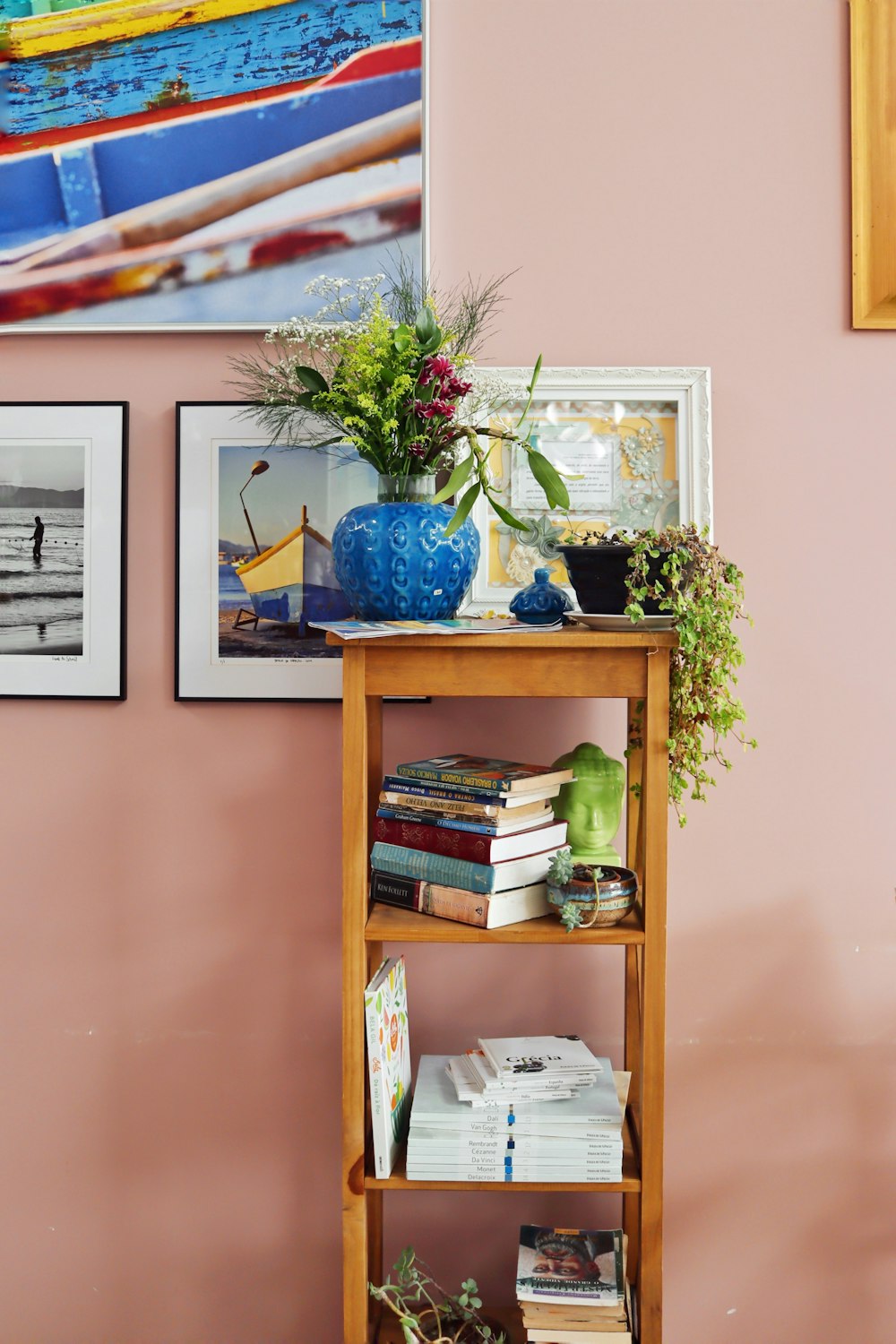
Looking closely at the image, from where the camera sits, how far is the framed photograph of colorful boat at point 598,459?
169cm

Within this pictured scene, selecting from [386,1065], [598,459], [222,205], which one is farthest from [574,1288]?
[222,205]

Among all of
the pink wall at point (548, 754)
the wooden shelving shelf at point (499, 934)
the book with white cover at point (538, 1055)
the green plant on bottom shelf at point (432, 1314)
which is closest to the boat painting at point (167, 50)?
the pink wall at point (548, 754)

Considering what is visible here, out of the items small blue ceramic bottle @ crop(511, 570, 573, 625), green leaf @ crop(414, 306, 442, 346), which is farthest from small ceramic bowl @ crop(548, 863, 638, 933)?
green leaf @ crop(414, 306, 442, 346)

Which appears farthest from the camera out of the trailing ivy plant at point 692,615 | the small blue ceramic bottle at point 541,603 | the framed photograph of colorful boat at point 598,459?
the framed photograph of colorful boat at point 598,459

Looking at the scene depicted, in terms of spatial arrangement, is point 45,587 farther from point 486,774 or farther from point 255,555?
point 486,774

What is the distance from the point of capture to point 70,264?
177 centimetres

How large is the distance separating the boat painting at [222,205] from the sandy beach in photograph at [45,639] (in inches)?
21.6

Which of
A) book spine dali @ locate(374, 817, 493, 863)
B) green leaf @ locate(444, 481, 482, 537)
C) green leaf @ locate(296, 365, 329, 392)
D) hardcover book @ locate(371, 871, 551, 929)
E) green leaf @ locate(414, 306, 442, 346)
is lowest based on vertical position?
hardcover book @ locate(371, 871, 551, 929)

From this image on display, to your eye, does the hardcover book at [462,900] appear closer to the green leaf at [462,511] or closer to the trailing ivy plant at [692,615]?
the trailing ivy plant at [692,615]

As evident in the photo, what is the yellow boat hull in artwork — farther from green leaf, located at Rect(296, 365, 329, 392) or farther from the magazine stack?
the magazine stack

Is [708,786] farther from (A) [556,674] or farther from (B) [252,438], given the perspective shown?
(B) [252,438]

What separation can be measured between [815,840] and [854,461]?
2.21 feet

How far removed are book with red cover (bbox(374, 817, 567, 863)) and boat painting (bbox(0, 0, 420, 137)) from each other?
51.8 inches

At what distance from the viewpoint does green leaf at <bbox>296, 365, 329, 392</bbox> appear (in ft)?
4.75
